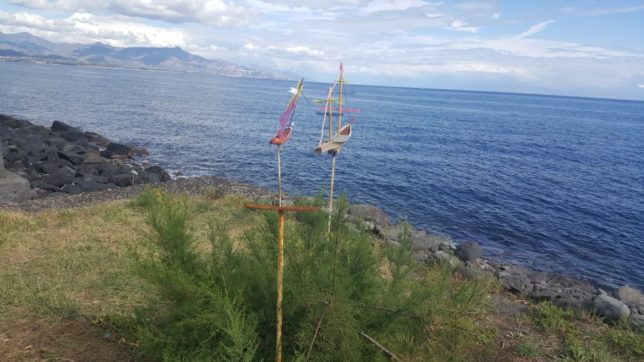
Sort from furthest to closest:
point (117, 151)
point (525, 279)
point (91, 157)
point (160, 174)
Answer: point (117, 151) → point (91, 157) → point (160, 174) → point (525, 279)

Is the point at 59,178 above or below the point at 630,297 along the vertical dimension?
above

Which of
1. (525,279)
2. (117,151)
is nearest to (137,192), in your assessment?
(117,151)

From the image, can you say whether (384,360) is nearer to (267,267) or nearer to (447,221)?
(267,267)

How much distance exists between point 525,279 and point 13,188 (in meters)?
19.3

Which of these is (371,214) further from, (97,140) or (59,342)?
(97,140)

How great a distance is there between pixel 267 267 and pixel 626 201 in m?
27.5

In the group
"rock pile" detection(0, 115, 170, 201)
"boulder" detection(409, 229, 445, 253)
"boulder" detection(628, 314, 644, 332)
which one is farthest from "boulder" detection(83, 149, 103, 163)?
"boulder" detection(628, 314, 644, 332)

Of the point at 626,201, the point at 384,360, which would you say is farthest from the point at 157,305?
the point at 626,201

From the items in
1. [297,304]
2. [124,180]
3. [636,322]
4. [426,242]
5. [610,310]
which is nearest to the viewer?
[297,304]

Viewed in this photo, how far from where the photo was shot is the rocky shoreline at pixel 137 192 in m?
11.4

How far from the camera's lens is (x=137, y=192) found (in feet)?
65.7

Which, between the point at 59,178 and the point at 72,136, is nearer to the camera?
the point at 59,178

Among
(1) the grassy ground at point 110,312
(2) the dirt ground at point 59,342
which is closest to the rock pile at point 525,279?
(1) the grassy ground at point 110,312

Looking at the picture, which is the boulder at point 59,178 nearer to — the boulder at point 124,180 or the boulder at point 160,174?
the boulder at point 124,180
